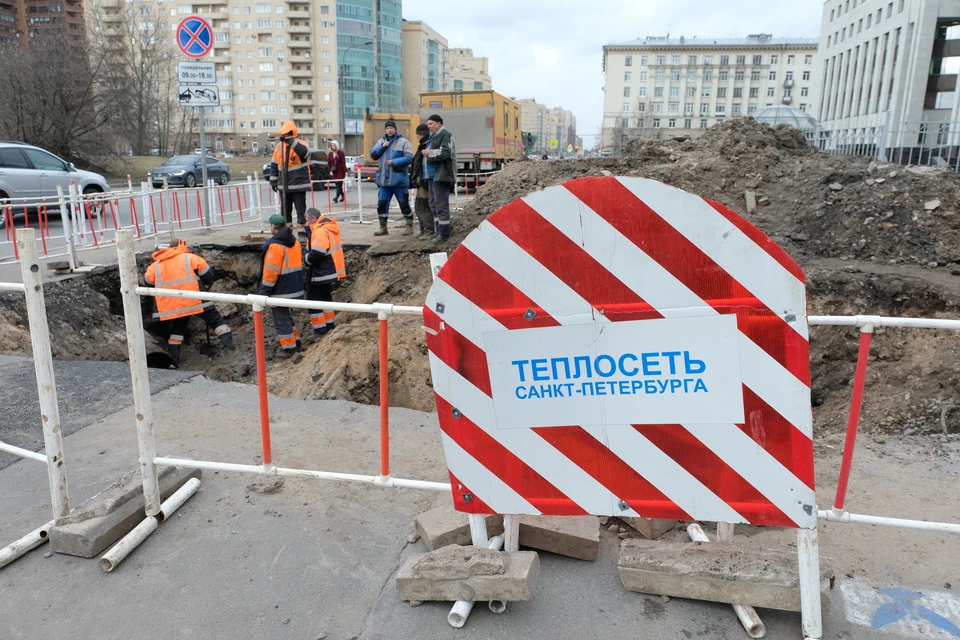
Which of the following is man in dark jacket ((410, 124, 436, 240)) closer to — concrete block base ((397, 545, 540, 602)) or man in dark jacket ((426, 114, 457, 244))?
man in dark jacket ((426, 114, 457, 244))

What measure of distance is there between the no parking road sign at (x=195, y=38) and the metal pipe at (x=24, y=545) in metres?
9.70

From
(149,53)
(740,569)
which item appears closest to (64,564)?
(740,569)

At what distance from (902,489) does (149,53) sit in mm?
56631

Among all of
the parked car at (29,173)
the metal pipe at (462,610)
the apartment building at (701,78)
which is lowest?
the metal pipe at (462,610)

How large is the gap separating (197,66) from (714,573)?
11905 millimetres

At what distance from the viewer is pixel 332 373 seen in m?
7.42

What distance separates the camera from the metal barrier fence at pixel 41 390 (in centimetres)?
282

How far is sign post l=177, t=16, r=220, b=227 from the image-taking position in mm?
10703

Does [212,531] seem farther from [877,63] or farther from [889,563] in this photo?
[877,63]

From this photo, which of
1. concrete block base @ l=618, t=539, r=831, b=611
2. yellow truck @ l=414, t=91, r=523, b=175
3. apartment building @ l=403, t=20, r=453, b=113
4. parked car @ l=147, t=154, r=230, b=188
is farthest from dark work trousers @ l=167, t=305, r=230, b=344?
apartment building @ l=403, t=20, r=453, b=113

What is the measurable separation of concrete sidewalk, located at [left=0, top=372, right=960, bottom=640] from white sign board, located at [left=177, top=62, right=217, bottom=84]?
912 centimetres

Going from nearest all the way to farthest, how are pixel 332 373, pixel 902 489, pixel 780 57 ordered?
pixel 902 489, pixel 332 373, pixel 780 57

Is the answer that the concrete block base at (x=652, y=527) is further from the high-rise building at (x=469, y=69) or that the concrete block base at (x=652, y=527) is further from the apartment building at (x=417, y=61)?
the high-rise building at (x=469, y=69)

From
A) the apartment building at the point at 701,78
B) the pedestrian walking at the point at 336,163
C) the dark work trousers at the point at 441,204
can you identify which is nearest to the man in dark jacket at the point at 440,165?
the dark work trousers at the point at 441,204
